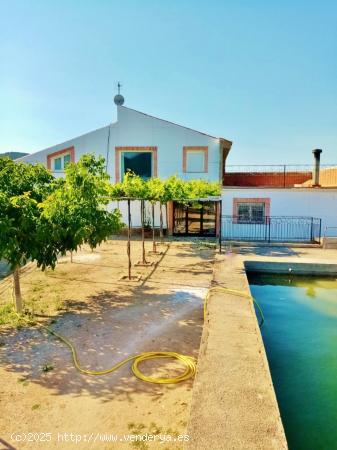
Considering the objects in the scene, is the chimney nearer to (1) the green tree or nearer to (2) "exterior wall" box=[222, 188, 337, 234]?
(2) "exterior wall" box=[222, 188, 337, 234]

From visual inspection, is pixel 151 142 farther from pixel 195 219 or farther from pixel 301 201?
pixel 301 201

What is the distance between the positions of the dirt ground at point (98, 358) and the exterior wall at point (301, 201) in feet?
29.2

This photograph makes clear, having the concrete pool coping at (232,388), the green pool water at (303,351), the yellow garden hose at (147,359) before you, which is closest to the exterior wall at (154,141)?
the green pool water at (303,351)

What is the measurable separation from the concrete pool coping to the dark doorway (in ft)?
39.5

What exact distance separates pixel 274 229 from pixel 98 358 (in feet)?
51.6

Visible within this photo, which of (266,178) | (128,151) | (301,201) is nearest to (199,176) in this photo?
(128,151)

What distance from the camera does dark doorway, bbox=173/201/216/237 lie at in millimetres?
21047

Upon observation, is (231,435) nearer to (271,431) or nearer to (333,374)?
(271,431)

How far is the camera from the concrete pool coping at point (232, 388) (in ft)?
12.3

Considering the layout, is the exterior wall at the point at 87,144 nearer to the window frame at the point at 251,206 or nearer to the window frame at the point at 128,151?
the window frame at the point at 128,151

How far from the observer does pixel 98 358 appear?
614cm

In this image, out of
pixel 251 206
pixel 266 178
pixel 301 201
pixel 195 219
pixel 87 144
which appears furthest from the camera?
pixel 266 178

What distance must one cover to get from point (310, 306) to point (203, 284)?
3540mm

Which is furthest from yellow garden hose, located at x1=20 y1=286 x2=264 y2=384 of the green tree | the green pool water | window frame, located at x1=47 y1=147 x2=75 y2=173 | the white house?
window frame, located at x1=47 y1=147 x2=75 y2=173
